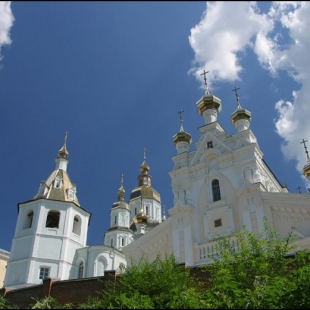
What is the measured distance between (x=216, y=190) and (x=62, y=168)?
1852cm

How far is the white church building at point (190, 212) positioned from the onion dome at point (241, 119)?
72mm

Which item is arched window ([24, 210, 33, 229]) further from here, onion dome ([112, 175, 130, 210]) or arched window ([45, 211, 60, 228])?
onion dome ([112, 175, 130, 210])

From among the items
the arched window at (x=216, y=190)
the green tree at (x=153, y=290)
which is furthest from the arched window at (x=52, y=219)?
the green tree at (x=153, y=290)

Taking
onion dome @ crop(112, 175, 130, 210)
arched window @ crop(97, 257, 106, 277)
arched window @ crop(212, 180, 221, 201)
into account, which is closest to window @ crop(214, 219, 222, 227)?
arched window @ crop(212, 180, 221, 201)

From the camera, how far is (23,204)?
3462cm

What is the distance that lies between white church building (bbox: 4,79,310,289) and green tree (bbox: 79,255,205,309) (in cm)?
691

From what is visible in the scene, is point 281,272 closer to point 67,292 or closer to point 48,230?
point 67,292

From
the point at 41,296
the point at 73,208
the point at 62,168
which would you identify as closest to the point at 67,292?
the point at 41,296

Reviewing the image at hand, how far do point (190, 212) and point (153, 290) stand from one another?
42.1 feet

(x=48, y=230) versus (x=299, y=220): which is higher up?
(x=48, y=230)

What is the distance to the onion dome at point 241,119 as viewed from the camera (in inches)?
1151

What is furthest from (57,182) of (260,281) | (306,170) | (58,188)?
(260,281)

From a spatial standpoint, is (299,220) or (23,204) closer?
(299,220)

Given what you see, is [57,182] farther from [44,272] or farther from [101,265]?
[44,272]
